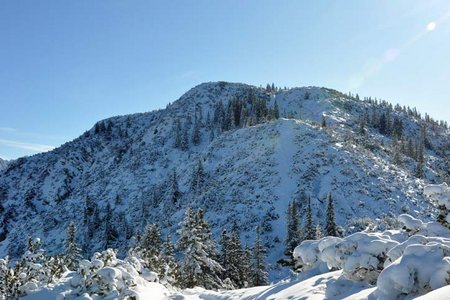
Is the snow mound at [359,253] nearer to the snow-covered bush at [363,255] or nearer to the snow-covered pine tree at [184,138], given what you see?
the snow-covered bush at [363,255]

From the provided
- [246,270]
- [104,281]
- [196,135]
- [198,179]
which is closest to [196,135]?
[196,135]

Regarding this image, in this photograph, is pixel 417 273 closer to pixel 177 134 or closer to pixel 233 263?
pixel 233 263

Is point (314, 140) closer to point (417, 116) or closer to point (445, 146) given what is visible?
point (445, 146)

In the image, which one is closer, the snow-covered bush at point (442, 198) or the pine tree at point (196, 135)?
the snow-covered bush at point (442, 198)

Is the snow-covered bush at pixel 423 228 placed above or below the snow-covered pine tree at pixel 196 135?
below

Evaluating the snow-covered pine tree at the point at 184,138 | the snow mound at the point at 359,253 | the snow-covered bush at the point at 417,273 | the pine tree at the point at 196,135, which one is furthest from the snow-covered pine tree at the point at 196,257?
the pine tree at the point at 196,135

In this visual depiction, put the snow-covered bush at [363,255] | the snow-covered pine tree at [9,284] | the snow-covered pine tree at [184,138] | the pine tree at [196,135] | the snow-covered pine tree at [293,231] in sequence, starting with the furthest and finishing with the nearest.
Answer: the pine tree at [196,135] → the snow-covered pine tree at [184,138] → the snow-covered pine tree at [293,231] → the snow-covered pine tree at [9,284] → the snow-covered bush at [363,255]

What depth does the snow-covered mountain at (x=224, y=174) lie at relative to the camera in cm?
5784

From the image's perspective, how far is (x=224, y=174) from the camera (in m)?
73.9

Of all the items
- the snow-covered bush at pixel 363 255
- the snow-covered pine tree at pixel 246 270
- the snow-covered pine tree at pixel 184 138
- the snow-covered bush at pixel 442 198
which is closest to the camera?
the snow-covered bush at pixel 363 255

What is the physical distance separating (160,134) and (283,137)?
6084 centimetres

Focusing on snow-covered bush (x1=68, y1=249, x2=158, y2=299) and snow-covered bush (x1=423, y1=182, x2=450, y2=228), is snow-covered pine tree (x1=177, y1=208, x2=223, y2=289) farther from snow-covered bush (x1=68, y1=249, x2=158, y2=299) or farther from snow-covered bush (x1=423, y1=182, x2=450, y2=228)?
snow-covered bush (x1=423, y1=182, x2=450, y2=228)

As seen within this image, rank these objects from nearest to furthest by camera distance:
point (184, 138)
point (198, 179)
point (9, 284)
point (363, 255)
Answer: point (363, 255) < point (9, 284) < point (198, 179) < point (184, 138)

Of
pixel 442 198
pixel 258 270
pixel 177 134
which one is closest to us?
pixel 442 198
